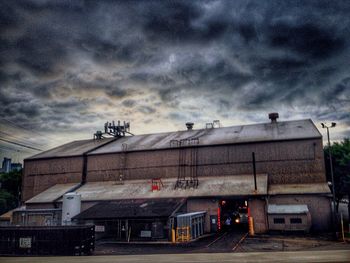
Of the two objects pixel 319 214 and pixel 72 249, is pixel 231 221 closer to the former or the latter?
pixel 319 214

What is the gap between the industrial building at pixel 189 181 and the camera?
1385 inches

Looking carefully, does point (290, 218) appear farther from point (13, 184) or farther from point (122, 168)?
point (13, 184)

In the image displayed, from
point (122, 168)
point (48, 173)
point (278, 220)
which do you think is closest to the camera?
point (278, 220)

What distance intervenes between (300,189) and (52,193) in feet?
116

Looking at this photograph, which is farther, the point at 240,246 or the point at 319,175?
the point at 319,175

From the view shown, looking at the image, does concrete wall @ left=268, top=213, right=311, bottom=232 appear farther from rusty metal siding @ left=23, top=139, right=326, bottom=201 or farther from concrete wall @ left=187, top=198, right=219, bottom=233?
rusty metal siding @ left=23, top=139, right=326, bottom=201

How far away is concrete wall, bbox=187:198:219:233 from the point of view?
125 feet

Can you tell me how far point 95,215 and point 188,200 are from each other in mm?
11104

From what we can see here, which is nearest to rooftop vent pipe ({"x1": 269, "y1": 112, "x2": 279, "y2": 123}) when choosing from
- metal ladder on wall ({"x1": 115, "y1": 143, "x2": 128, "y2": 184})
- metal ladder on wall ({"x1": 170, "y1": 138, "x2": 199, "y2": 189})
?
metal ladder on wall ({"x1": 170, "y1": 138, "x2": 199, "y2": 189})

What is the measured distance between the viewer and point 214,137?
5019 centimetres

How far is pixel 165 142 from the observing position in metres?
52.1

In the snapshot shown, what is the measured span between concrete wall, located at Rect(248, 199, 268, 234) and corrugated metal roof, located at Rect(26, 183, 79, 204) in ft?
89.7

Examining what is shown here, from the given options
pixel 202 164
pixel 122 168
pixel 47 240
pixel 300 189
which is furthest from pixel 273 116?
pixel 47 240

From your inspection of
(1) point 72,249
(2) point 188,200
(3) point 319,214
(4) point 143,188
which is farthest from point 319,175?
(1) point 72,249
